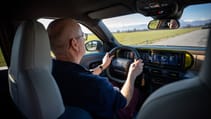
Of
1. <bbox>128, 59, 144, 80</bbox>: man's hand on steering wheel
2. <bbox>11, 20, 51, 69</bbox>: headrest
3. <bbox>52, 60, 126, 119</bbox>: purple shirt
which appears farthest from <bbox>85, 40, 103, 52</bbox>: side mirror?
<bbox>11, 20, 51, 69</bbox>: headrest

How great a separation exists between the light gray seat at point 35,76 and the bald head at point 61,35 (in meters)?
0.19

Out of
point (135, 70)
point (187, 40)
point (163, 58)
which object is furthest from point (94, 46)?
point (135, 70)

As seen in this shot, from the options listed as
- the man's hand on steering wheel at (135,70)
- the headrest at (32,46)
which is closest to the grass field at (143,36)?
the man's hand on steering wheel at (135,70)

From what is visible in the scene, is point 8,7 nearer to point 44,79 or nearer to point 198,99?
point 44,79

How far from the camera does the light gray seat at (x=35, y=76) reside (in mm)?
1244

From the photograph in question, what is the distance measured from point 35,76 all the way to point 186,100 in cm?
88

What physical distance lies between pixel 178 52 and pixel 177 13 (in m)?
0.42

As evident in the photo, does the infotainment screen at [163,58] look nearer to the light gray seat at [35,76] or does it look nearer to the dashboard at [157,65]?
the dashboard at [157,65]

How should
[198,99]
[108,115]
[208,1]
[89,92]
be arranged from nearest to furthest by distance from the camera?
[198,99] → [89,92] → [108,115] → [208,1]

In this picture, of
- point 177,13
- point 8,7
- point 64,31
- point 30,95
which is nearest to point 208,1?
point 177,13

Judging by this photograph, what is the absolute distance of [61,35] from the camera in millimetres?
1517

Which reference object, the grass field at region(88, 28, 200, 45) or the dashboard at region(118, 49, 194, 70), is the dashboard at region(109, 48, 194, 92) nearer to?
the dashboard at region(118, 49, 194, 70)

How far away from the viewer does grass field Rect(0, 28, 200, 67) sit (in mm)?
2762

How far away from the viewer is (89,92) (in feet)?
4.47
